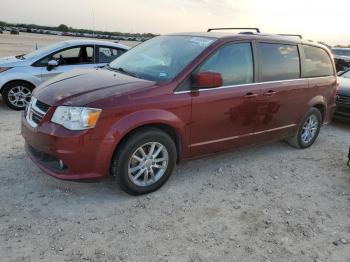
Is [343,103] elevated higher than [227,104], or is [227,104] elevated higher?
[227,104]

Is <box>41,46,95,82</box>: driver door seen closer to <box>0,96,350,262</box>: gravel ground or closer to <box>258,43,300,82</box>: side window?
<box>0,96,350,262</box>: gravel ground

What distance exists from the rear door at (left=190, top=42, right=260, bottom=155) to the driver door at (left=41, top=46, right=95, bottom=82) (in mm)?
3964

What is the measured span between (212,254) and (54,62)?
5523mm

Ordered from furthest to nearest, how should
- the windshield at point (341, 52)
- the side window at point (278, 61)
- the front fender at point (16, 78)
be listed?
the windshield at point (341, 52), the front fender at point (16, 78), the side window at point (278, 61)

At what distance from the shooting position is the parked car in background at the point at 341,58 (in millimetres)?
15673

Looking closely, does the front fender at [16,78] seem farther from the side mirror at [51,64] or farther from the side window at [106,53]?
the side window at [106,53]

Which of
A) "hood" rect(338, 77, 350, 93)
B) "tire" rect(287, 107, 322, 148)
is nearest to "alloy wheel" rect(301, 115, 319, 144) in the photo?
"tire" rect(287, 107, 322, 148)

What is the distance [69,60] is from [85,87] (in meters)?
4.12

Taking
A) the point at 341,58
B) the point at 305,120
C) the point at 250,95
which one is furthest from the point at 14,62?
the point at 341,58

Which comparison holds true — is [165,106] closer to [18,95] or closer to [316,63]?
[316,63]

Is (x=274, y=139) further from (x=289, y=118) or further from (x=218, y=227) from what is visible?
(x=218, y=227)

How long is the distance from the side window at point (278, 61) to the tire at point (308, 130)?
82 cm

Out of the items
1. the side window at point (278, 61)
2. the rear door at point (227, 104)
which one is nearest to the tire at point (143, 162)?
the rear door at point (227, 104)

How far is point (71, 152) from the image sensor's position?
362 cm
